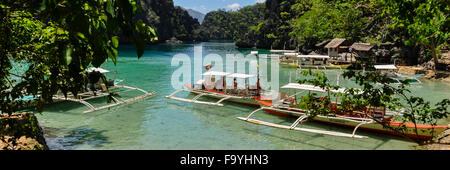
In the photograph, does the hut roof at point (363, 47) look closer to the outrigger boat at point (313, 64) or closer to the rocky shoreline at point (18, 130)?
the outrigger boat at point (313, 64)

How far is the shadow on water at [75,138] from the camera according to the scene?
34.1 ft

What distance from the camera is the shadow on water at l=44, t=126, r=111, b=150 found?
10.4m

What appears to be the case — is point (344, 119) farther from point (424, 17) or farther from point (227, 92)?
point (227, 92)

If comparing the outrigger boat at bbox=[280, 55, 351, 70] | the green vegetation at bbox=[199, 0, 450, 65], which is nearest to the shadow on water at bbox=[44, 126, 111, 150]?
the green vegetation at bbox=[199, 0, 450, 65]

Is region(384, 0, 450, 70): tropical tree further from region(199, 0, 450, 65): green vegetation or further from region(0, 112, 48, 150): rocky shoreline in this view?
region(0, 112, 48, 150): rocky shoreline

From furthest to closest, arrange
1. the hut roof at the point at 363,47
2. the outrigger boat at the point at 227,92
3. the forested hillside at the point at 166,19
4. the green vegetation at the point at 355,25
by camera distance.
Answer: the forested hillside at the point at 166,19 → the hut roof at the point at 363,47 → the outrigger boat at the point at 227,92 → the green vegetation at the point at 355,25

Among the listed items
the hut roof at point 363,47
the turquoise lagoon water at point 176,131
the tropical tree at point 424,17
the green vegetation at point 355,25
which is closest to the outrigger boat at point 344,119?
the turquoise lagoon water at point 176,131

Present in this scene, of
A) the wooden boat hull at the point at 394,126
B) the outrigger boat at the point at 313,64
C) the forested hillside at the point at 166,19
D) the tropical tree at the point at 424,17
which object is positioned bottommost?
the wooden boat hull at the point at 394,126

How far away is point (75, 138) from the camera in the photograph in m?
11.1

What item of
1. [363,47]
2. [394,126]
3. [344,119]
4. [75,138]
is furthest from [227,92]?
[363,47]
